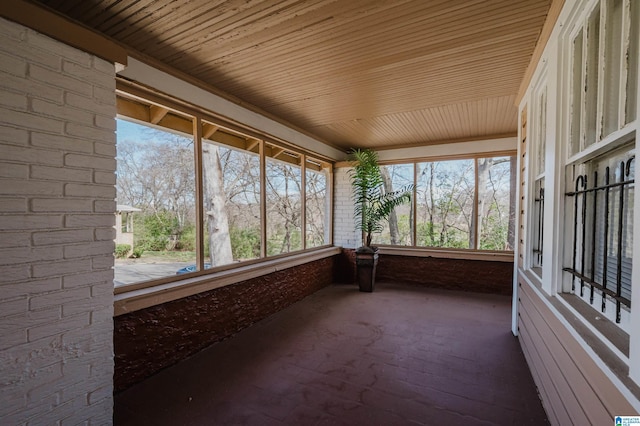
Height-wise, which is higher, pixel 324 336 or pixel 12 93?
pixel 12 93

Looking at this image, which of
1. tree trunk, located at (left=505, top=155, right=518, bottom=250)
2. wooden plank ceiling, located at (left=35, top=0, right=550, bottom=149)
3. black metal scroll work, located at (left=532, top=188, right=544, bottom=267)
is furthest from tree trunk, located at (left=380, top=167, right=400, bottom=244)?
black metal scroll work, located at (left=532, top=188, right=544, bottom=267)

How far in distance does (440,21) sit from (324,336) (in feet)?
9.93

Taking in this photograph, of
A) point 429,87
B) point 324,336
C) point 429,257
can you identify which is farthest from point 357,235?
point 429,87

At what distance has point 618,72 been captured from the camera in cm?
118

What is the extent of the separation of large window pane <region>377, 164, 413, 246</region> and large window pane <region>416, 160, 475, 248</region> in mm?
202

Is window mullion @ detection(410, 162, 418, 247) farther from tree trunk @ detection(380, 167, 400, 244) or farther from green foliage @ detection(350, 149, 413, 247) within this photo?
tree trunk @ detection(380, 167, 400, 244)

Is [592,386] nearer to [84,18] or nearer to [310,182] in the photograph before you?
[84,18]

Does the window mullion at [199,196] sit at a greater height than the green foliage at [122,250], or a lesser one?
greater

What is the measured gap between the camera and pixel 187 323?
2621 millimetres

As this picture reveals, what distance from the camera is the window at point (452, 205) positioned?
552 centimetres

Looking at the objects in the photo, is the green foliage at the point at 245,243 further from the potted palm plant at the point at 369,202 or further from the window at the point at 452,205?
the window at the point at 452,205

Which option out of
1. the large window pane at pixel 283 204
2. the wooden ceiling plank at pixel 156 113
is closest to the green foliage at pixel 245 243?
the large window pane at pixel 283 204

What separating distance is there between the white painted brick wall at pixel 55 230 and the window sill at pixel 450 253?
15.2 ft

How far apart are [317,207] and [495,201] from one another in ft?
11.9
